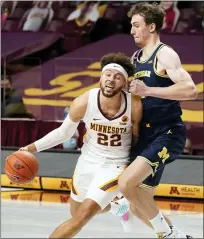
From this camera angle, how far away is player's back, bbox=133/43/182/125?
17.8ft

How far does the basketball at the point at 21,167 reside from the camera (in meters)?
5.54

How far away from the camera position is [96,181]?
5.50 m

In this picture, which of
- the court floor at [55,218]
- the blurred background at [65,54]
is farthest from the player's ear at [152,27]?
the blurred background at [65,54]

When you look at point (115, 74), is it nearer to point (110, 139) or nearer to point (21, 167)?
point (110, 139)

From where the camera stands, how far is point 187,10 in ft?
38.0

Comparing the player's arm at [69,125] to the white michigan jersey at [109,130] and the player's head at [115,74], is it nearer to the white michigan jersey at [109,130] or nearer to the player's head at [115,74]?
the white michigan jersey at [109,130]

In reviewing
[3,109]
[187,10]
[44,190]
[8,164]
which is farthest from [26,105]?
[8,164]

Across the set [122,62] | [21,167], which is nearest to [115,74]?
[122,62]

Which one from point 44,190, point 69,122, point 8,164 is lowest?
point 44,190

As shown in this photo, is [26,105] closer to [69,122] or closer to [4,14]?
[4,14]

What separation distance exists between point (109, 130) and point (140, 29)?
78 cm

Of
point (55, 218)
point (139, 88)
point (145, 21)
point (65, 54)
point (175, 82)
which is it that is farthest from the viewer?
point (65, 54)

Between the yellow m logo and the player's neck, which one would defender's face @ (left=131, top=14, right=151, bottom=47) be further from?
the yellow m logo

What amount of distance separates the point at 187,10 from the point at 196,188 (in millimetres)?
Answer: 3705
